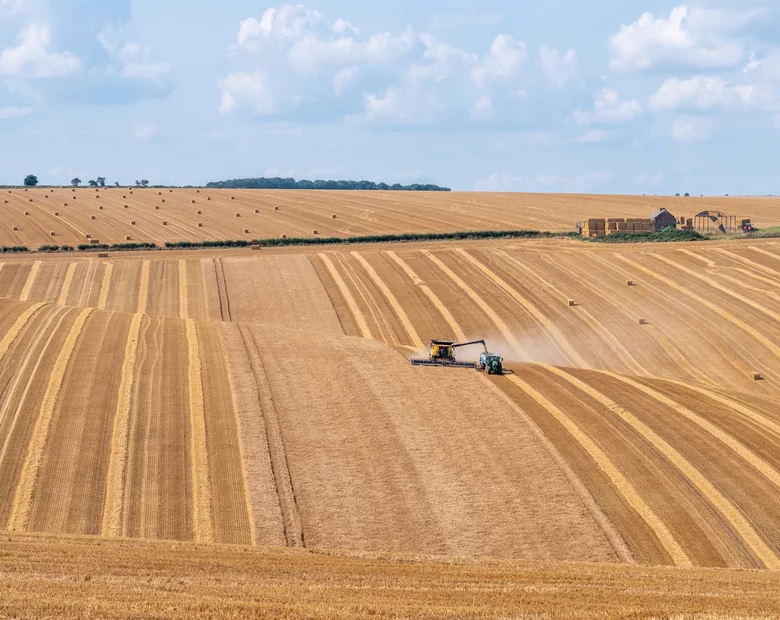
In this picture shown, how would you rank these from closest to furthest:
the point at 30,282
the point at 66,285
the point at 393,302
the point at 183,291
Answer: the point at 393,302, the point at 183,291, the point at 66,285, the point at 30,282

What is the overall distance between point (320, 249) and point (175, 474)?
53.6 m

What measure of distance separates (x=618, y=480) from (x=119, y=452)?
15.7 metres

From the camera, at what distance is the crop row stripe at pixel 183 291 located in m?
62.1

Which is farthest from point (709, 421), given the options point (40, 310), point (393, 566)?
point (40, 310)

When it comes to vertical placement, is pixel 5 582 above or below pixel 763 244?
below

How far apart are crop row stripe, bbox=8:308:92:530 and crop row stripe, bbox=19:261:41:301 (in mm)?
20659

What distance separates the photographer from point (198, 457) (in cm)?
3231

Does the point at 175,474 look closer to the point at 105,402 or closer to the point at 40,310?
the point at 105,402

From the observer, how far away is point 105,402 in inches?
1447

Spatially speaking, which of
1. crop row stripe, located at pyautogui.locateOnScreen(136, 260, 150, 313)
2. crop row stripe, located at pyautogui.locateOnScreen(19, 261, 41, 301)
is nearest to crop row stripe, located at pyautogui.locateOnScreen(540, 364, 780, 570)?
crop row stripe, located at pyautogui.locateOnScreen(136, 260, 150, 313)

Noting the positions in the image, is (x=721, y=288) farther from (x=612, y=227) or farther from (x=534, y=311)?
(x=612, y=227)

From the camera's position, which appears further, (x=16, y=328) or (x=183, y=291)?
(x=183, y=291)

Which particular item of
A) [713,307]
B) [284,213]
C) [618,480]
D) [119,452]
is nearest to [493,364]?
[618,480]

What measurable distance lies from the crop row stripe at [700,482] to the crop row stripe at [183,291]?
27949mm
